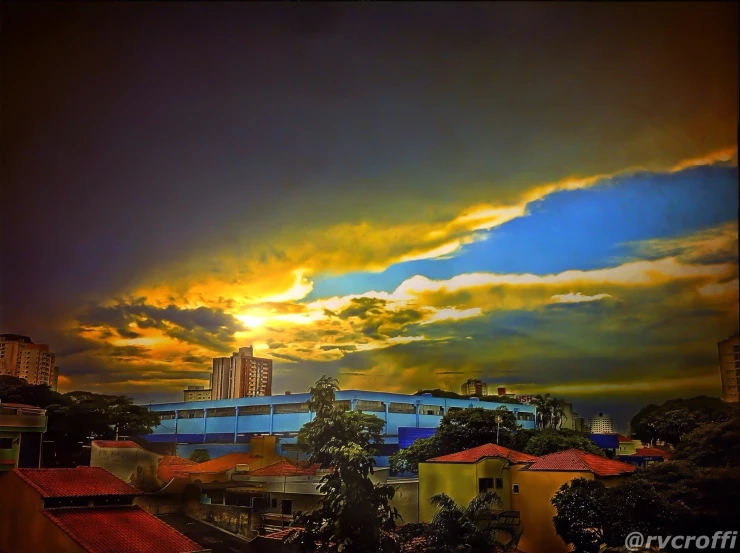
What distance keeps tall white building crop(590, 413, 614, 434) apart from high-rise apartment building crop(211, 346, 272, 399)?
2.71 meters

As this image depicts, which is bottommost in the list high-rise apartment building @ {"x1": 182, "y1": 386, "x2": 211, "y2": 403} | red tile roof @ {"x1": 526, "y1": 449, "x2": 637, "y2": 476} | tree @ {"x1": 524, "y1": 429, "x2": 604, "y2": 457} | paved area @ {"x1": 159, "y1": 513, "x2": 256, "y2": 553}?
paved area @ {"x1": 159, "y1": 513, "x2": 256, "y2": 553}

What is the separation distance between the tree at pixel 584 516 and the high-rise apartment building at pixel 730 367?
114 centimetres

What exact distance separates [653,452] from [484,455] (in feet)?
4.17

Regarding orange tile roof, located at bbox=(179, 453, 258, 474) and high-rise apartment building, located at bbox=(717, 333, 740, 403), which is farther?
orange tile roof, located at bbox=(179, 453, 258, 474)

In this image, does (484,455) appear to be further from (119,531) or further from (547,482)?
(119,531)

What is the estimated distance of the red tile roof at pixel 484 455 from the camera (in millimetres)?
5328

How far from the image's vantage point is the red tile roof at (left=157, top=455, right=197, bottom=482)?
568 centimetres

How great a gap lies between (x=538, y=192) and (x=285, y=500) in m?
3.29

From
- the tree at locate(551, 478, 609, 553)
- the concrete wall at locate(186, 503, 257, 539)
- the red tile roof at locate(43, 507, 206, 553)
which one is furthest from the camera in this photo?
the concrete wall at locate(186, 503, 257, 539)

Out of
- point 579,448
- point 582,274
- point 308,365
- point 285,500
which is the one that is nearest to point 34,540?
point 285,500

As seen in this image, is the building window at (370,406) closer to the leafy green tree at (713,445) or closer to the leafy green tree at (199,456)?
the leafy green tree at (199,456)

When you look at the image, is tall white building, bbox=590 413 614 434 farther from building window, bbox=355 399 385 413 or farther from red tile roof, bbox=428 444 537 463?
building window, bbox=355 399 385 413

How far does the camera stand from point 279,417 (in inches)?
227

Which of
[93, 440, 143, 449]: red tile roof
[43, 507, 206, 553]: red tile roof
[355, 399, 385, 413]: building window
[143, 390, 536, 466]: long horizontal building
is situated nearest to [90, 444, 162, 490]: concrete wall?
[93, 440, 143, 449]: red tile roof
